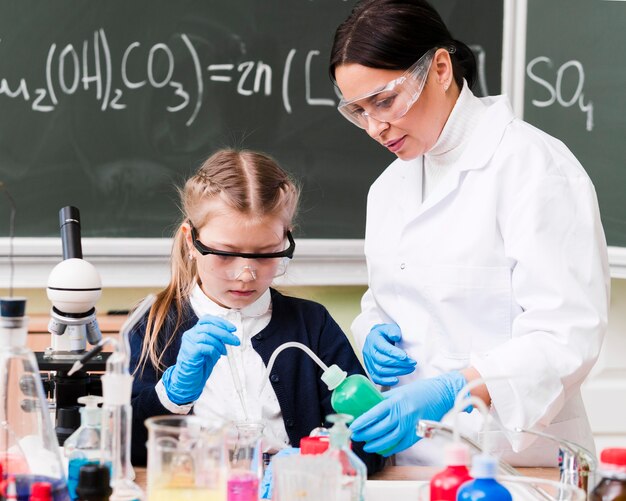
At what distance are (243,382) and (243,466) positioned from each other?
0.59 meters

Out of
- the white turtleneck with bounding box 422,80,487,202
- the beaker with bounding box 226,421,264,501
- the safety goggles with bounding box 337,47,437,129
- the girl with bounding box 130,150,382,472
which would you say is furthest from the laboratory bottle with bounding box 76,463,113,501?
the white turtleneck with bounding box 422,80,487,202

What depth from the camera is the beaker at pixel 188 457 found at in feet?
3.12

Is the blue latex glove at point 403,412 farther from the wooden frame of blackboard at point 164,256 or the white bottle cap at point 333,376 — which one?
the wooden frame of blackboard at point 164,256

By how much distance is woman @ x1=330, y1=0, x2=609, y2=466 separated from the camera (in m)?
1.51

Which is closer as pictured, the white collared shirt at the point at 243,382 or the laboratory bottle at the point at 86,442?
the laboratory bottle at the point at 86,442

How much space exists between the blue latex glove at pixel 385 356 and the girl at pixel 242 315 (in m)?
0.05

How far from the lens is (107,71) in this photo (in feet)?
7.80

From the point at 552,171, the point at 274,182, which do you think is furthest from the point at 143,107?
the point at 552,171

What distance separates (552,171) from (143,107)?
1.24m

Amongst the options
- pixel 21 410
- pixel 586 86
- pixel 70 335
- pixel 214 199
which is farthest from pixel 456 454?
pixel 586 86

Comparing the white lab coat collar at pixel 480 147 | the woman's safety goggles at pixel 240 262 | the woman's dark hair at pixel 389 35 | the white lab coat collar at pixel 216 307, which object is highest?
the woman's dark hair at pixel 389 35

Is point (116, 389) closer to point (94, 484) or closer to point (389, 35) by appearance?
point (94, 484)

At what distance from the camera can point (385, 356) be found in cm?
171

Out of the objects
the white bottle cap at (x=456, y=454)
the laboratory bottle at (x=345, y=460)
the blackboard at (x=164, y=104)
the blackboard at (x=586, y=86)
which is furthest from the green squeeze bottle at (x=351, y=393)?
the blackboard at (x=586, y=86)
